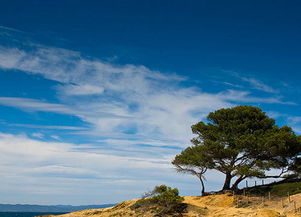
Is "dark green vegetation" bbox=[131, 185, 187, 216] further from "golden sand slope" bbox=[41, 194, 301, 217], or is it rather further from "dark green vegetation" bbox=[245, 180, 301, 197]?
"dark green vegetation" bbox=[245, 180, 301, 197]

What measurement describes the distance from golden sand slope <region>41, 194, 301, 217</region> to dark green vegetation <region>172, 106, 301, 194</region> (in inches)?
149

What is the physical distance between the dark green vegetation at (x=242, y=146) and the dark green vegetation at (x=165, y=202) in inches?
358

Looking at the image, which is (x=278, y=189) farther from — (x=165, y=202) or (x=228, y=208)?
(x=165, y=202)

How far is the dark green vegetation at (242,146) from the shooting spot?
4797cm

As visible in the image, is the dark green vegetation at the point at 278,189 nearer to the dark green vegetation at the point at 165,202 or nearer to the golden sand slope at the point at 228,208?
the golden sand slope at the point at 228,208

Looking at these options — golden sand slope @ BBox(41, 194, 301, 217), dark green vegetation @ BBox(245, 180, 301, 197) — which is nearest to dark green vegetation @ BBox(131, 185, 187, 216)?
golden sand slope @ BBox(41, 194, 301, 217)

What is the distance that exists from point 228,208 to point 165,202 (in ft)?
26.5

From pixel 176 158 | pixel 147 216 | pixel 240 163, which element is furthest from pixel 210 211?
pixel 176 158

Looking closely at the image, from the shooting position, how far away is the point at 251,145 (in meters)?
48.6

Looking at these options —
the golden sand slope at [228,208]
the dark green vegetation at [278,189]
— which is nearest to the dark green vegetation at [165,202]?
the golden sand slope at [228,208]

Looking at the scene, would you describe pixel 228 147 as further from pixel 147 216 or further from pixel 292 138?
pixel 147 216

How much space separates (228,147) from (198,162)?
198 inches

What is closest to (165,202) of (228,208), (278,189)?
(228,208)

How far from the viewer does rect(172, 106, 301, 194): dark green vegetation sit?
1889 inches
